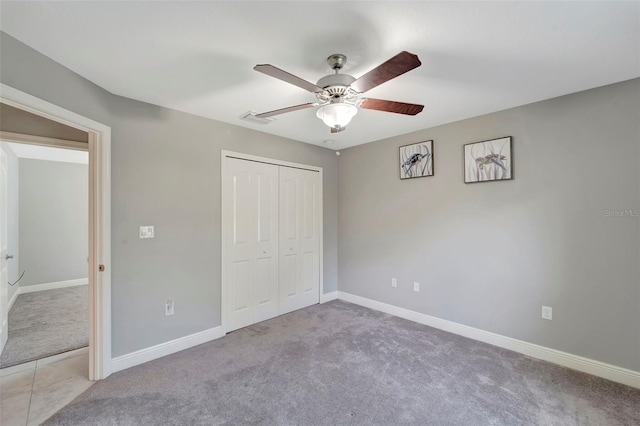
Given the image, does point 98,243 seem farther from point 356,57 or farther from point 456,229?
point 456,229

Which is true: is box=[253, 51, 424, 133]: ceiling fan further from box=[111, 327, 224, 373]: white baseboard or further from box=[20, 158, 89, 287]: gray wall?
box=[20, 158, 89, 287]: gray wall

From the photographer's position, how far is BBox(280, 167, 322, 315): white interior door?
3682 mm

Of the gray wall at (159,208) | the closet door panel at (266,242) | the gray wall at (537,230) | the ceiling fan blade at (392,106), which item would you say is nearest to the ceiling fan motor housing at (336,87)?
the ceiling fan blade at (392,106)

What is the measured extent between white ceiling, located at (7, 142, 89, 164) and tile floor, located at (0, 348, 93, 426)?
323 cm

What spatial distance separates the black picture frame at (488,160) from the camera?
2.68 m

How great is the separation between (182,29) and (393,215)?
301cm

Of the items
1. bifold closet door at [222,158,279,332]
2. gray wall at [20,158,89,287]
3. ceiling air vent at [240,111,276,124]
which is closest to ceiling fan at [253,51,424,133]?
ceiling air vent at [240,111,276,124]

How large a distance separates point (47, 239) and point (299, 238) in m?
4.86

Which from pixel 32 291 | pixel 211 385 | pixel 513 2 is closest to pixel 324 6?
pixel 513 2

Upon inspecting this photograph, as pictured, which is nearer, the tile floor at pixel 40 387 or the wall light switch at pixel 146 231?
the tile floor at pixel 40 387

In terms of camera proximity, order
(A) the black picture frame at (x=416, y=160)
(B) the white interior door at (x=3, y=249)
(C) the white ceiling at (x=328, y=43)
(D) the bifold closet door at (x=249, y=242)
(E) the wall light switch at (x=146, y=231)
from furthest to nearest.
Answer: (A) the black picture frame at (x=416, y=160), (D) the bifold closet door at (x=249, y=242), (B) the white interior door at (x=3, y=249), (E) the wall light switch at (x=146, y=231), (C) the white ceiling at (x=328, y=43)

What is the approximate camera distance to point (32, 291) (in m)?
4.65

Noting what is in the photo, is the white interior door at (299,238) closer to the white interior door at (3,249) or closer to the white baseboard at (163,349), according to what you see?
the white baseboard at (163,349)

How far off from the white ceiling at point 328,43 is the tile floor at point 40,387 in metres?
2.44
